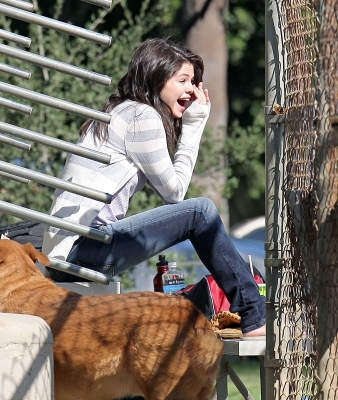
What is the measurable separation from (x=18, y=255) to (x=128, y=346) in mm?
796

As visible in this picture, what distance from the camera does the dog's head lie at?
14.8 feet

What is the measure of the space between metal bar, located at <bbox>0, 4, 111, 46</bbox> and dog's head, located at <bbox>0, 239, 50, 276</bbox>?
1149mm

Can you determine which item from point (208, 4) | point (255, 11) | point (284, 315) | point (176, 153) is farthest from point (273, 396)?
point (255, 11)

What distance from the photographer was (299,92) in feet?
13.2

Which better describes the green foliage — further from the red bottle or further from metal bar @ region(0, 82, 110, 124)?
metal bar @ region(0, 82, 110, 124)

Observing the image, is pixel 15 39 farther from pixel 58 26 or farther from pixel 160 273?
pixel 160 273

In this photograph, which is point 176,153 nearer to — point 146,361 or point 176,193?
point 176,193

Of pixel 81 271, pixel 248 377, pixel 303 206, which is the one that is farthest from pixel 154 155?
pixel 248 377

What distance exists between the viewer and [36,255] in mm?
4508

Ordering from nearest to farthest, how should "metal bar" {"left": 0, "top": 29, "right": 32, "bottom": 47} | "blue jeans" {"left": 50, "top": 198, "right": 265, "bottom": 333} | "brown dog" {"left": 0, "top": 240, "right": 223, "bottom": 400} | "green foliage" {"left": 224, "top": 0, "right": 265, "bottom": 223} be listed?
1. "metal bar" {"left": 0, "top": 29, "right": 32, "bottom": 47}
2. "brown dog" {"left": 0, "top": 240, "right": 223, "bottom": 400}
3. "blue jeans" {"left": 50, "top": 198, "right": 265, "bottom": 333}
4. "green foliage" {"left": 224, "top": 0, "right": 265, "bottom": 223}

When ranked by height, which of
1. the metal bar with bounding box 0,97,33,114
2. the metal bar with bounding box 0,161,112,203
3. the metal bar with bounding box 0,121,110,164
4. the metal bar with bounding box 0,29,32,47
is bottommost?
the metal bar with bounding box 0,161,112,203

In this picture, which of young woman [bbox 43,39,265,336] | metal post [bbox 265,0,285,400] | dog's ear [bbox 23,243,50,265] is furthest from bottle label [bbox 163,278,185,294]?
metal post [bbox 265,0,285,400]

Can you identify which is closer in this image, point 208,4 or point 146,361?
point 146,361

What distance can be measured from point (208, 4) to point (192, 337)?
414 inches
